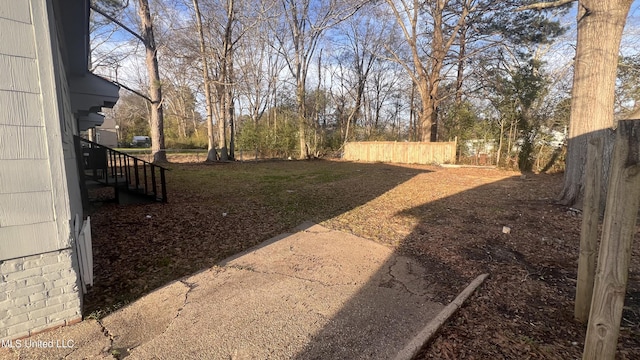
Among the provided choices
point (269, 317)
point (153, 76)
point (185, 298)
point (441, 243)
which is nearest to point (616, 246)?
point (269, 317)

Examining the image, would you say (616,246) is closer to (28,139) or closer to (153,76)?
(28,139)

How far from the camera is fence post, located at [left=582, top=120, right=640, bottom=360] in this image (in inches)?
60.3

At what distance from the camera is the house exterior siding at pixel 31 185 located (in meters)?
1.98

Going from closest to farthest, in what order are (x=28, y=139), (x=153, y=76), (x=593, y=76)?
(x=28, y=139)
(x=593, y=76)
(x=153, y=76)

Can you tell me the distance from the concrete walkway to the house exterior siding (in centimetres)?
29

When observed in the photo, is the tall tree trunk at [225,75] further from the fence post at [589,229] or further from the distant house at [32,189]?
the fence post at [589,229]

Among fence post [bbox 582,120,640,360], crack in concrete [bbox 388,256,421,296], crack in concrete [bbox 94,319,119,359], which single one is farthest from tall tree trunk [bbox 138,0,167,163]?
fence post [bbox 582,120,640,360]

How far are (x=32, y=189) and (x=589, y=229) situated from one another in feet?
14.4

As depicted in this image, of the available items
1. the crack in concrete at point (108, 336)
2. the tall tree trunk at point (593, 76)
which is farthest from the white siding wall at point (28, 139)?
the tall tree trunk at point (593, 76)

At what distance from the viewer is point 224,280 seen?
3.12m

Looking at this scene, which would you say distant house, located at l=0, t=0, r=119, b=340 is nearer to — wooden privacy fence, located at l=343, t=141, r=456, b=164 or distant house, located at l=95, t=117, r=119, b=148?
wooden privacy fence, located at l=343, t=141, r=456, b=164

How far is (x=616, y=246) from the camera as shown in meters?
1.64

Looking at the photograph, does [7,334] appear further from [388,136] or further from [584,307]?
[388,136]

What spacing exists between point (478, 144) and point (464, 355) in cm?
1557
